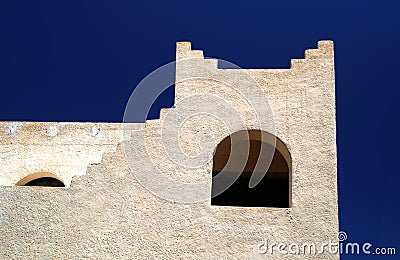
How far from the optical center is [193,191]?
→ 11320 mm

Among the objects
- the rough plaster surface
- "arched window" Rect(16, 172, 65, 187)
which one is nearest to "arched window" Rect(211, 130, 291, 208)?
the rough plaster surface

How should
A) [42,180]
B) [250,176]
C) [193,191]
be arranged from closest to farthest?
1. [193,191]
2. [250,176]
3. [42,180]

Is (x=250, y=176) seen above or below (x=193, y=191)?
Result: above

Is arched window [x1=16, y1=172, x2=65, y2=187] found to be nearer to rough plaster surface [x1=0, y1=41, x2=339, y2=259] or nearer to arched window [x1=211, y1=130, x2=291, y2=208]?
rough plaster surface [x1=0, y1=41, x2=339, y2=259]

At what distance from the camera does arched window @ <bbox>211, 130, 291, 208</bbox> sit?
46.6ft

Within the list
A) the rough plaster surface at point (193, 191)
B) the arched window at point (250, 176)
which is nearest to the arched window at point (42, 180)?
the rough plaster surface at point (193, 191)

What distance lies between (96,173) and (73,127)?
10.5ft

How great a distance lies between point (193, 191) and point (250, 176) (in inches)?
175

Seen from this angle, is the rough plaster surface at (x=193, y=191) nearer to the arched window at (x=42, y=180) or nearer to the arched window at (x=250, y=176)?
the arched window at (x=250, y=176)

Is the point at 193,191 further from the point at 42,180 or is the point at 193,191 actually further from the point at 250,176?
the point at 42,180

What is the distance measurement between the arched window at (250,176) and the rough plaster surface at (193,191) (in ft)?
6.55

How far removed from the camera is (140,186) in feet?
37.1

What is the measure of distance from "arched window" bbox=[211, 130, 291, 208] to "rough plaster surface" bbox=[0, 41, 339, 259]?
1998 mm

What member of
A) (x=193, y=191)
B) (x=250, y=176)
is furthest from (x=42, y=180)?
(x=193, y=191)
